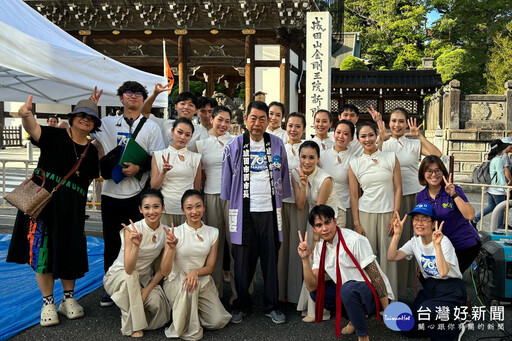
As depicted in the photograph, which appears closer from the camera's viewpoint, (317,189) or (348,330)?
(348,330)

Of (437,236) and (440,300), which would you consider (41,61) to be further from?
(440,300)

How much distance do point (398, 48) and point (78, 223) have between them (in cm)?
3031

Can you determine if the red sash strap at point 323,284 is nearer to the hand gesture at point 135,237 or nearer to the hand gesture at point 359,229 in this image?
the hand gesture at point 359,229

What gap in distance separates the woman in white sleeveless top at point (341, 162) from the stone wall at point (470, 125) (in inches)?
479

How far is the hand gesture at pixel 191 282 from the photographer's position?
3.61 m

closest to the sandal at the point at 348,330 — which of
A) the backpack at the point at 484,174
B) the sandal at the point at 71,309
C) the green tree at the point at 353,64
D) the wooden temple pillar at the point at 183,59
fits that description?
the sandal at the point at 71,309

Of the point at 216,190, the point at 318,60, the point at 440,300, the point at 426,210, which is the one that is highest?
the point at 318,60

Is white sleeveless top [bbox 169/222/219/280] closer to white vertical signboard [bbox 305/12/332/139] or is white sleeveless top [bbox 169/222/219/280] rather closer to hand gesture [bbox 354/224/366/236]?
hand gesture [bbox 354/224/366/236]

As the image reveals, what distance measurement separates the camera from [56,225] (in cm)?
384

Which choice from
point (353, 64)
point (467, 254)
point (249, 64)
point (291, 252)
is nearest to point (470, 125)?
point (353, 64)

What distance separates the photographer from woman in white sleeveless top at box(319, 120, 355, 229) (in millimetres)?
4305

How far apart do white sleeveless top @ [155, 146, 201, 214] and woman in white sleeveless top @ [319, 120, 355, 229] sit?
1.34 m

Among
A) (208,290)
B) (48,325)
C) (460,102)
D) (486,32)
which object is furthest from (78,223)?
(486,32)

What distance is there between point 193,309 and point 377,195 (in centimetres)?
197
